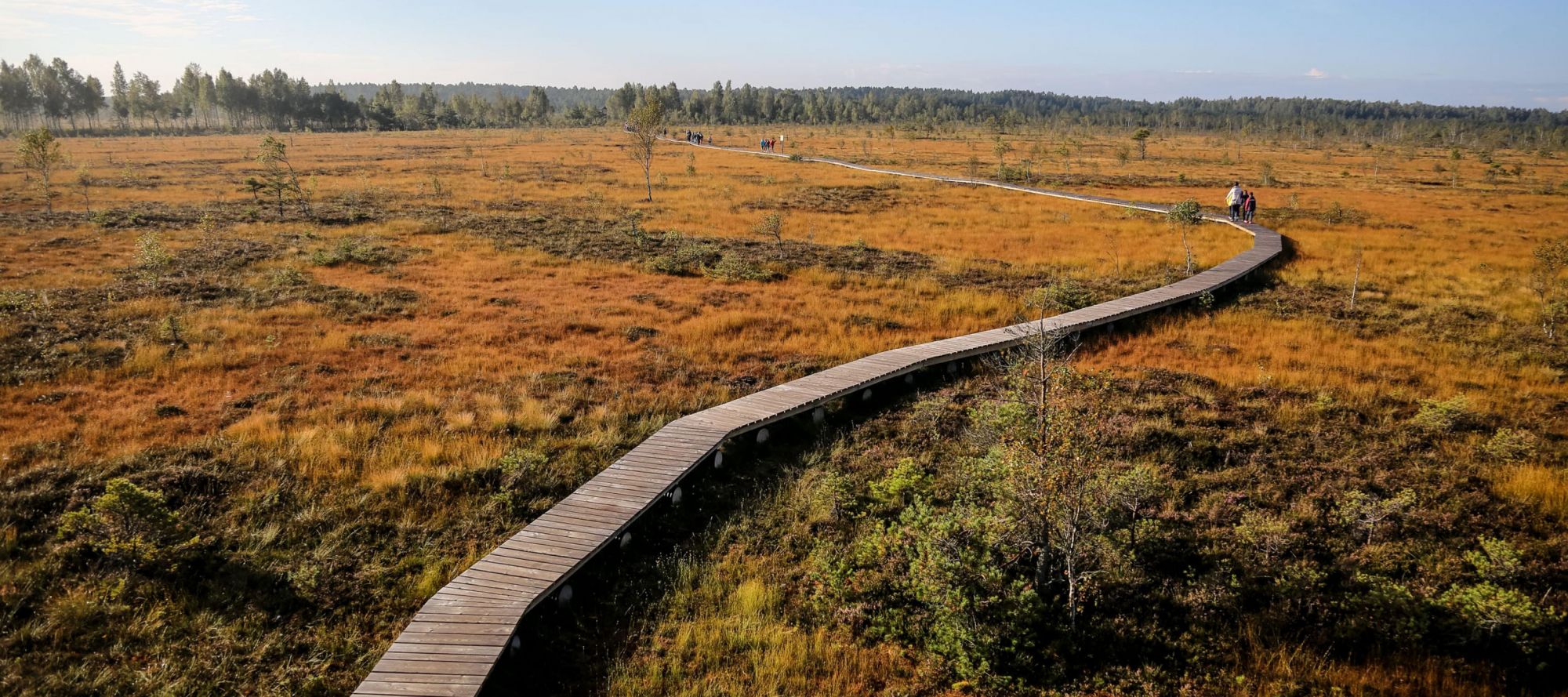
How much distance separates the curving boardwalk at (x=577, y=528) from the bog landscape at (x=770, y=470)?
0.05m

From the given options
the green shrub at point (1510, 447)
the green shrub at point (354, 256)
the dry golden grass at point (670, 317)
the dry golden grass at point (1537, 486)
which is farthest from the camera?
the green shrub at point (354, 256)

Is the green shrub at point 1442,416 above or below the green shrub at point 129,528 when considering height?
above

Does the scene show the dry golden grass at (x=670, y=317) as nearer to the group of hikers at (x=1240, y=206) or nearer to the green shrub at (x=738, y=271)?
the green shrub at (x=738, y=271)

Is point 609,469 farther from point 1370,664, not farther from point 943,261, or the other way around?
point 943,261

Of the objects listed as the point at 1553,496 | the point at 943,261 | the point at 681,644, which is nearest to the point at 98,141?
the point at 943,261

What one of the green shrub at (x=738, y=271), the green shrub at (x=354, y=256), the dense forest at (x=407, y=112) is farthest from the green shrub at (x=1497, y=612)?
the dense forest at (x=407, y=112)

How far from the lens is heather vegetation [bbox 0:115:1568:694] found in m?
7.16

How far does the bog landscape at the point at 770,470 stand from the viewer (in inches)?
280

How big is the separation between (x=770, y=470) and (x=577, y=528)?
3.40m

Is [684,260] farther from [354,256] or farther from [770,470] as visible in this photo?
[770,470]

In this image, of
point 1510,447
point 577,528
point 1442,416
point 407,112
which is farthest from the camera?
point 407,112

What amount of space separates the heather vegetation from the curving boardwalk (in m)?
0.60

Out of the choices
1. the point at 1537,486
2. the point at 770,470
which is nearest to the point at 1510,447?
the point at 1537,486

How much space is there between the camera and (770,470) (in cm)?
1110
